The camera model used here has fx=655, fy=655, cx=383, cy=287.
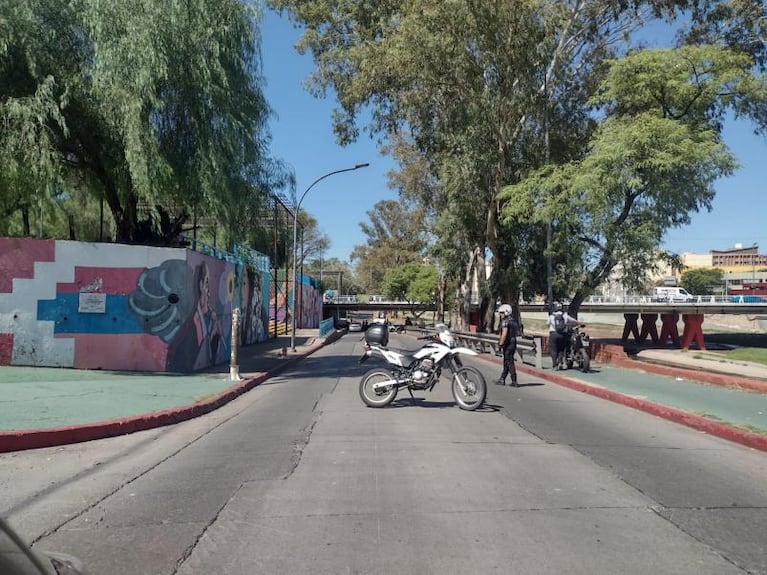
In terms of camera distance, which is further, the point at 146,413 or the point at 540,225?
the point at 540,225

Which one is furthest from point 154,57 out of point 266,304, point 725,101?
point 266,304

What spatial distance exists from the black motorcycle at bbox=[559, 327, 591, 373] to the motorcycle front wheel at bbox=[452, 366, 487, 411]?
727cm

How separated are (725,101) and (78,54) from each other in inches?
750

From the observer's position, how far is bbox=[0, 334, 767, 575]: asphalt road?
4.35m

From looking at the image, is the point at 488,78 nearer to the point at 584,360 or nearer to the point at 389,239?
the point at 584,360

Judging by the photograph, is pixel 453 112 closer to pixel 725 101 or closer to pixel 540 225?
pixel 540 225

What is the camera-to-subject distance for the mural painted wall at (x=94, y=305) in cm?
1488

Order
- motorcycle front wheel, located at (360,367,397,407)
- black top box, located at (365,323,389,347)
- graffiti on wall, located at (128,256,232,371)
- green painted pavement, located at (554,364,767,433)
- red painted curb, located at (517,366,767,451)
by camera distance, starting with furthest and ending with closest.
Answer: graffiti on wall, located at (128,256,232,371) < black top box, located at (365,323,389,347) < motorcycle front wheel, located at (360,367,397,407) < green painted pavement, located at (554,364,767,433) < red painted curb, located at (517,366,767,451)

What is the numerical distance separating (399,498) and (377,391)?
551cm

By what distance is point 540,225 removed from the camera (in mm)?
28266

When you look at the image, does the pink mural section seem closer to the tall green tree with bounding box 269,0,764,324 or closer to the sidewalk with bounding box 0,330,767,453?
the sidewalk with bounding box 0,330,767,453

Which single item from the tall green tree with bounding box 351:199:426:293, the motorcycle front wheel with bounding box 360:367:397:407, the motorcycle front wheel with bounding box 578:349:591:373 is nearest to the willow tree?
the motorcycle front wheel with bounding box 360:367:397:407

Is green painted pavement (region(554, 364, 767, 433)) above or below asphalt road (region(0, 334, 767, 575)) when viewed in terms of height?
above

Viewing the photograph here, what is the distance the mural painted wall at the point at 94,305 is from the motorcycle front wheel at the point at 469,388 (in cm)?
813
